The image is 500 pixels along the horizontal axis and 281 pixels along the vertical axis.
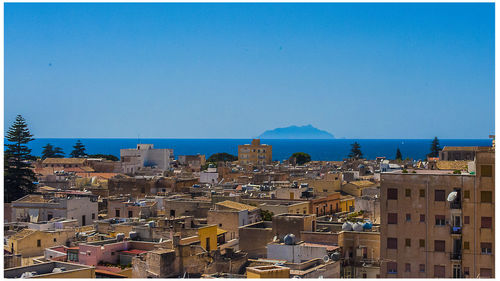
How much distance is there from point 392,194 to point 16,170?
125 ft

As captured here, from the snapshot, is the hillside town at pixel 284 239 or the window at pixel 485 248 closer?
the hillside town at pixel 284 239

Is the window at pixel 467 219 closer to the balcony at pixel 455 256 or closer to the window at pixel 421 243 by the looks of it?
the balcony at pixel 455 256

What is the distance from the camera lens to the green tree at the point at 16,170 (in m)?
55.3

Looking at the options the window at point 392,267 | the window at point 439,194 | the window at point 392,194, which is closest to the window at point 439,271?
the window at point 392,267

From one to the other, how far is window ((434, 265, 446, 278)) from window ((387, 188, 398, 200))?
3.26 meters

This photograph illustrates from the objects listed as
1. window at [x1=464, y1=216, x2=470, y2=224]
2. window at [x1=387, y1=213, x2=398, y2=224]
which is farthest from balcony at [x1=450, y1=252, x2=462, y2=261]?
window at [x1=387, y1=213, x2=398, y2=224]

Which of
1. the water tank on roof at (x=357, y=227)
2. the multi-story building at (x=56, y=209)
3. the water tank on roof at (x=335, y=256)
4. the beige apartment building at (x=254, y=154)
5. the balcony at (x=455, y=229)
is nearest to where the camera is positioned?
the balcony at (x=455, y=229)

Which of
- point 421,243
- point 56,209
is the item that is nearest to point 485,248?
point 421,243

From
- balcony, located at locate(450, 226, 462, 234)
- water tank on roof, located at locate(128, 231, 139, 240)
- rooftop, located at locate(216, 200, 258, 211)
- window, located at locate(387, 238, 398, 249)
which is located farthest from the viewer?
rooftop, located at locate(216, 200, 258, 211)

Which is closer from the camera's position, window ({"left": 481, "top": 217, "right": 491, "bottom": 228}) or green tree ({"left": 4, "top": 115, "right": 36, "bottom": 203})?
window ({"left": 481, "top": 217, "right": 491, "bottom": 228})

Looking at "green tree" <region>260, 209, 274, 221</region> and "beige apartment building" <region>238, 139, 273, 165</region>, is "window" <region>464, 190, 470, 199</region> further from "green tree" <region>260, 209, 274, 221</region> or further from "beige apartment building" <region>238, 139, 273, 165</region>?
"beige apartment building" <region>238, 139, 273, 165</region>

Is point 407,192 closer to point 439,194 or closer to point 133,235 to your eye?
point 439,194

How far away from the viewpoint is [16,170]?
57.0 meters

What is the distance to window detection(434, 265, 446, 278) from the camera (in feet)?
90.2
